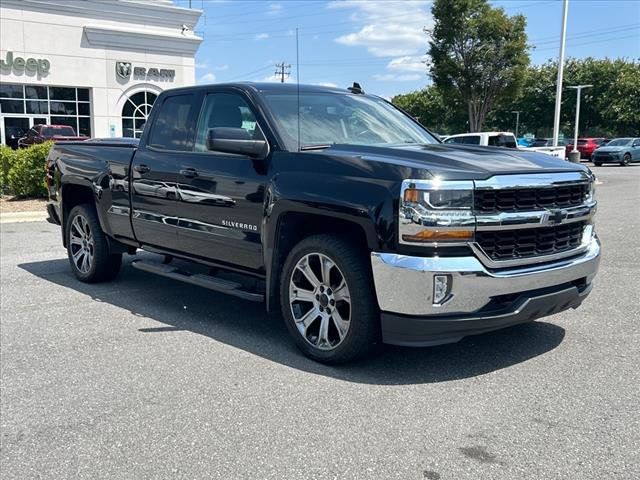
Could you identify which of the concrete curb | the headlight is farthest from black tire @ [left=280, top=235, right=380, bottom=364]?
the concrete curb

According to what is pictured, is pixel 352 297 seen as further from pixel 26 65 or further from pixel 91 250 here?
pixel 26 65

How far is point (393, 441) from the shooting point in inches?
133

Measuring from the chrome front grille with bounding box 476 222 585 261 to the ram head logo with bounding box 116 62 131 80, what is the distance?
32014mm

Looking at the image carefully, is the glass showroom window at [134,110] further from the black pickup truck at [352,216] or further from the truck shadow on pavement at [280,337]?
the black pickup truck at [352,216]

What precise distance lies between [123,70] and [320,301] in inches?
1247

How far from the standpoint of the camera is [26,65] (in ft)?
99.7

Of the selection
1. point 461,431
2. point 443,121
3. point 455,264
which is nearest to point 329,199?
point 455,264

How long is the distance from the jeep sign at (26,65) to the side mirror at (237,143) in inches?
1154

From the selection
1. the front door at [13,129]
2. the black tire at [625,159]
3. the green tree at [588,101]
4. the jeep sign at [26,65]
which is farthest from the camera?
the green tree at [588,101]

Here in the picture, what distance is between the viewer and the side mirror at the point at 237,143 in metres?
4.68

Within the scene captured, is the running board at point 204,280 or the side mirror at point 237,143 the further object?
the running board at point 204,280

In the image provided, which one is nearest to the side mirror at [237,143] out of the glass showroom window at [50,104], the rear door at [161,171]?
the rear door at [161,171]

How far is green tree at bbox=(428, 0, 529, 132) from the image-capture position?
1387 inches

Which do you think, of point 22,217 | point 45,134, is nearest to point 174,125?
point 22,217
